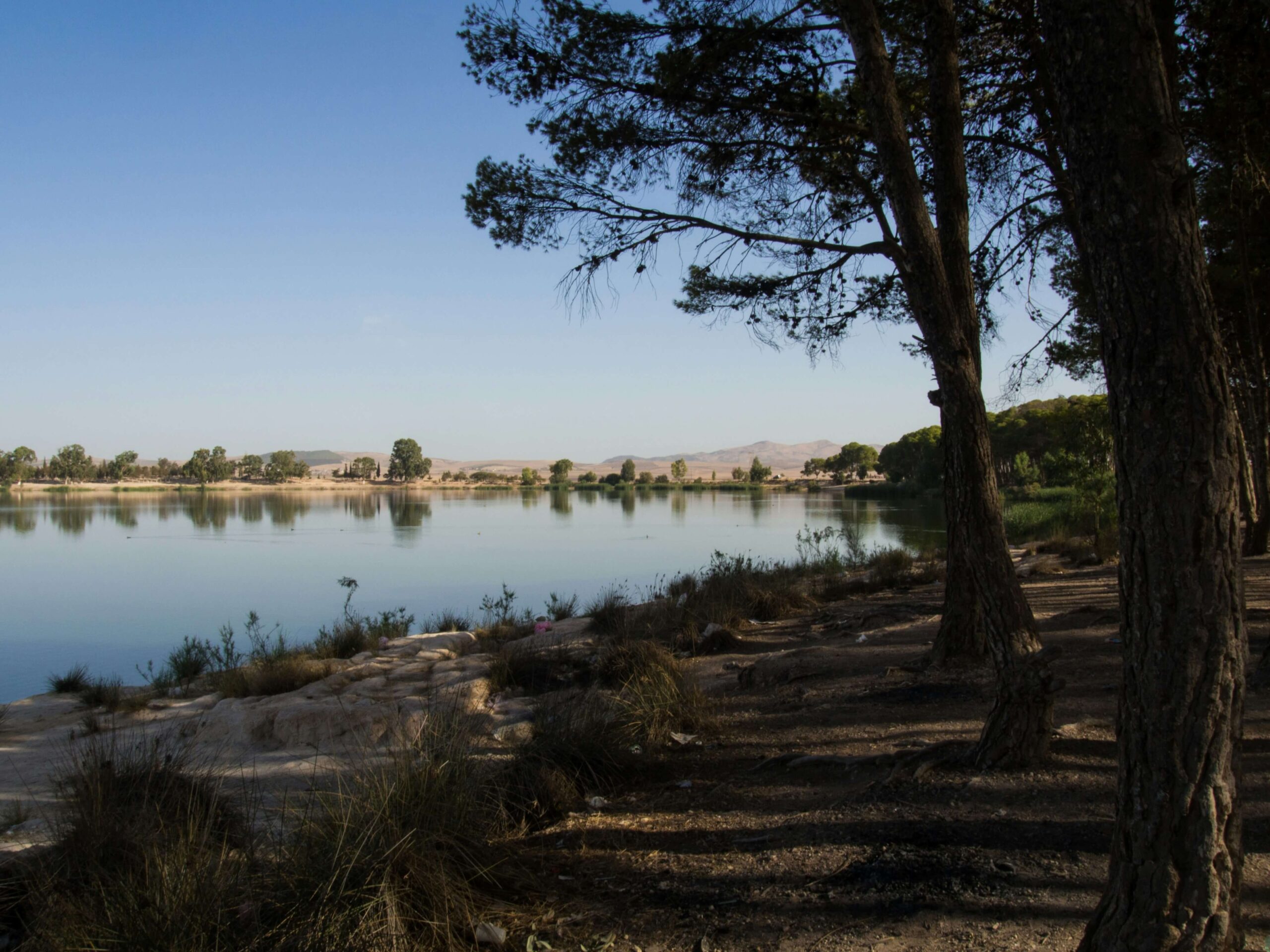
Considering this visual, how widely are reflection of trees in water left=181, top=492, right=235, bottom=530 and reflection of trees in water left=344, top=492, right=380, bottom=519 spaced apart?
6265 mm

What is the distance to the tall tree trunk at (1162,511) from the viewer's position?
167 cm

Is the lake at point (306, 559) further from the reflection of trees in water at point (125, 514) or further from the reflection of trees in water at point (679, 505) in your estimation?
the reflection of trees in water at point (679, 505)

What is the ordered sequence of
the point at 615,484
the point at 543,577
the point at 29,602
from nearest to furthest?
the point at 29,602, the point at 543,577, the point at 615,484

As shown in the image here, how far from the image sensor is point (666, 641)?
7.12m

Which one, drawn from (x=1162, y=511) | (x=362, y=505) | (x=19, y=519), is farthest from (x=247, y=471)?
(x=1162, y=511)

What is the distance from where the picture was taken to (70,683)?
777cm

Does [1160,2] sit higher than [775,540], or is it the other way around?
[1160,2]

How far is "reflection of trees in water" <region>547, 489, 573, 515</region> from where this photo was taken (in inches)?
1751

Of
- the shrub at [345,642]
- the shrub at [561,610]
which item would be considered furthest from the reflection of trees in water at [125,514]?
the shrub at [345,642]

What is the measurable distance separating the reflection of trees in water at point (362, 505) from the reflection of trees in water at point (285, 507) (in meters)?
2.57

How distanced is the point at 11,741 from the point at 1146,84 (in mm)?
7485

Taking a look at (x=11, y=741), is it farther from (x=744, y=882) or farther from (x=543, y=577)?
(x=543, y=577)

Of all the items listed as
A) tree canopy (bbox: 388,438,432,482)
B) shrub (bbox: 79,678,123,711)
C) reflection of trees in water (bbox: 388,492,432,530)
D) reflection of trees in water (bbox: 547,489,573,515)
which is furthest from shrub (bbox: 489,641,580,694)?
tree canopy (bbox: 388,438,432,482)

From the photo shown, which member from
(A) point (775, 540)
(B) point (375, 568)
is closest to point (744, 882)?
(B) point (375, 568)
